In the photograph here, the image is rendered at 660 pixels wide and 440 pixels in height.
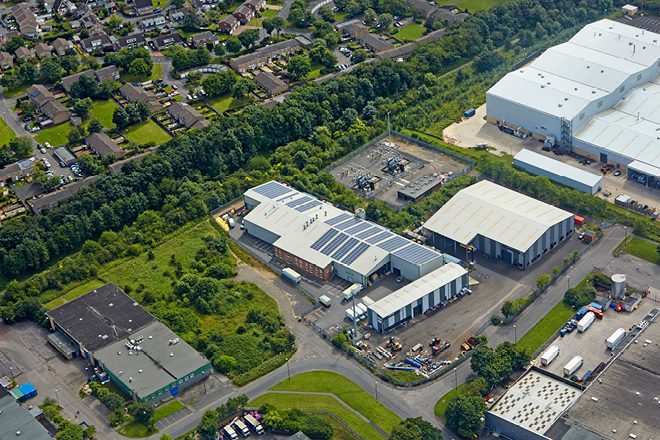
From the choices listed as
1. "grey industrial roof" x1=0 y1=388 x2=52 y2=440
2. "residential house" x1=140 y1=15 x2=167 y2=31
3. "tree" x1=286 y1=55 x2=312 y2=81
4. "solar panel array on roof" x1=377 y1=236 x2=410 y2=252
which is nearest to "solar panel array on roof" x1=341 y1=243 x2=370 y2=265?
"solar panel array on roof" x1=377 y1=236 x2=410 y2=252

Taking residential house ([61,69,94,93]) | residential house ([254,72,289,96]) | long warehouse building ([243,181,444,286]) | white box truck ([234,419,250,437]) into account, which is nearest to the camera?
white box truck ([234,419,250,437])

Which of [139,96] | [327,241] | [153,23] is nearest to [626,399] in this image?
[327,241]

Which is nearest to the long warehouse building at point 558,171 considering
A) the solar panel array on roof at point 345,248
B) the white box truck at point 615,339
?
the white box truck at point 615,339

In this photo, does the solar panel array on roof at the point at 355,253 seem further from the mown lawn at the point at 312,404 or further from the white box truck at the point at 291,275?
the mown lawn at the point at 312,404

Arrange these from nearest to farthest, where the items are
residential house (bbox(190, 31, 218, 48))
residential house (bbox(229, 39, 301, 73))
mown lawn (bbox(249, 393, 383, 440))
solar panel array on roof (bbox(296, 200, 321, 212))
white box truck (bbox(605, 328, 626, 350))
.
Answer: mown lawn (bbox(249, 393, 383, 440))
white box truck (bbox(605, 328, 626, 350))
solar panel array on roof (bbox(296, 200, 321, 212))
residential house (bbox(229, 39, 301, 73))
residential house (bbox(190, 31, 218, 48))

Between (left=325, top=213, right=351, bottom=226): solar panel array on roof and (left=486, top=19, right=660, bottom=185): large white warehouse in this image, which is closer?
(left=325, top=213, right=351, bottom=226): solar panel array on roof

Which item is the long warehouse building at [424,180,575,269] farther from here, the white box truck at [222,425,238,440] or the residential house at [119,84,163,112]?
the residential house at [119,84,163,112]
